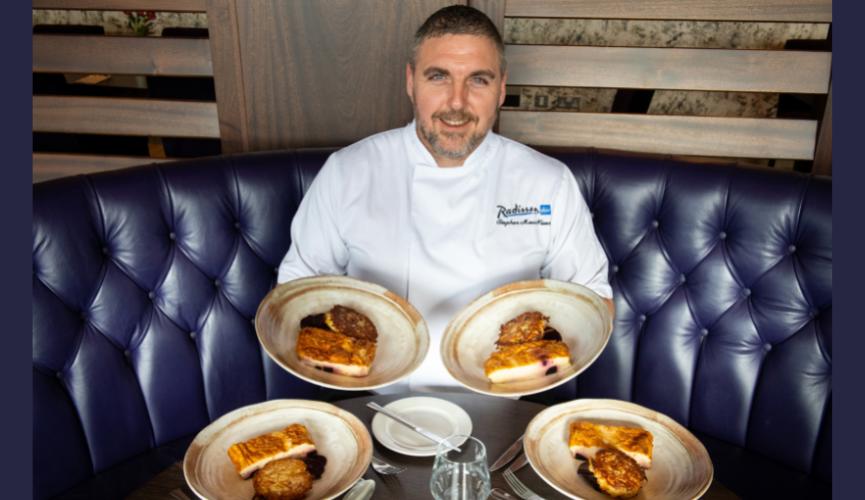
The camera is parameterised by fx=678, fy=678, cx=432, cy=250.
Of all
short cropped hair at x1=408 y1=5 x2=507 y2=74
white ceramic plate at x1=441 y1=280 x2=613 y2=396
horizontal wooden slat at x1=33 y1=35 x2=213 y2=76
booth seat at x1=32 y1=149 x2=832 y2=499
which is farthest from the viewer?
horizontal wooden slat at x1=33 y1=35 x2=213 y2=76

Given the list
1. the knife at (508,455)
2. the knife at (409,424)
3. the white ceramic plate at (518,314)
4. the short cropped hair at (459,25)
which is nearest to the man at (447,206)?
the short cropped hair at (459,25)

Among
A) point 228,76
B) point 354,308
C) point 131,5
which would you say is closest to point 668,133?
point 354,308

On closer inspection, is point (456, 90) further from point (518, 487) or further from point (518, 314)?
point (518, 487)

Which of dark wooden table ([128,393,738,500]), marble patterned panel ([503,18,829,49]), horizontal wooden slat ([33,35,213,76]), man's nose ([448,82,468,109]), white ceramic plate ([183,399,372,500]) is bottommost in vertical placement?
dark wooden table ([128,393,738,500])

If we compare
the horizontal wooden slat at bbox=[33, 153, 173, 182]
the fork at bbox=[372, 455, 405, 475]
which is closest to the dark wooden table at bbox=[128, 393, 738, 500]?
the fork at bbox=[372, 455, 405, 475]

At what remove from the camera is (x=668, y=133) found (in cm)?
265

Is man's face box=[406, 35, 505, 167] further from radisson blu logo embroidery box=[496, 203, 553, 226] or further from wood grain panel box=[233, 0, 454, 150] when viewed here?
wood grain panel box=[233, 0, 454, 150]

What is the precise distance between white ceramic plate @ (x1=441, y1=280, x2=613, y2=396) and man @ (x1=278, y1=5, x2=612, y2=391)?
38 cm

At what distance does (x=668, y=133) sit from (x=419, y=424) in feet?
5.40

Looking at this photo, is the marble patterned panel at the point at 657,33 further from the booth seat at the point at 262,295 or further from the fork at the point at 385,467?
the fork at the point at 385,467

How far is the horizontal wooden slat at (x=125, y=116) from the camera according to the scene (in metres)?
2.81

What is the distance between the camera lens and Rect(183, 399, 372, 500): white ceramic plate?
133cm

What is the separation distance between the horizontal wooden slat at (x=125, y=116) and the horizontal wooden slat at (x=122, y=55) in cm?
12

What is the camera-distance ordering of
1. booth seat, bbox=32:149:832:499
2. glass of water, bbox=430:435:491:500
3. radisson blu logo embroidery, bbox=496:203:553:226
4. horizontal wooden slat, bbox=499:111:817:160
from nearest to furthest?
glass of water, bbox=430:435:491:500 → booth seat, bbox=32:149:832:499 → radisson blu logo embroidery, bbox=496:203:553:226 → horizontal wooden slat, bbox=499:111:817:160
